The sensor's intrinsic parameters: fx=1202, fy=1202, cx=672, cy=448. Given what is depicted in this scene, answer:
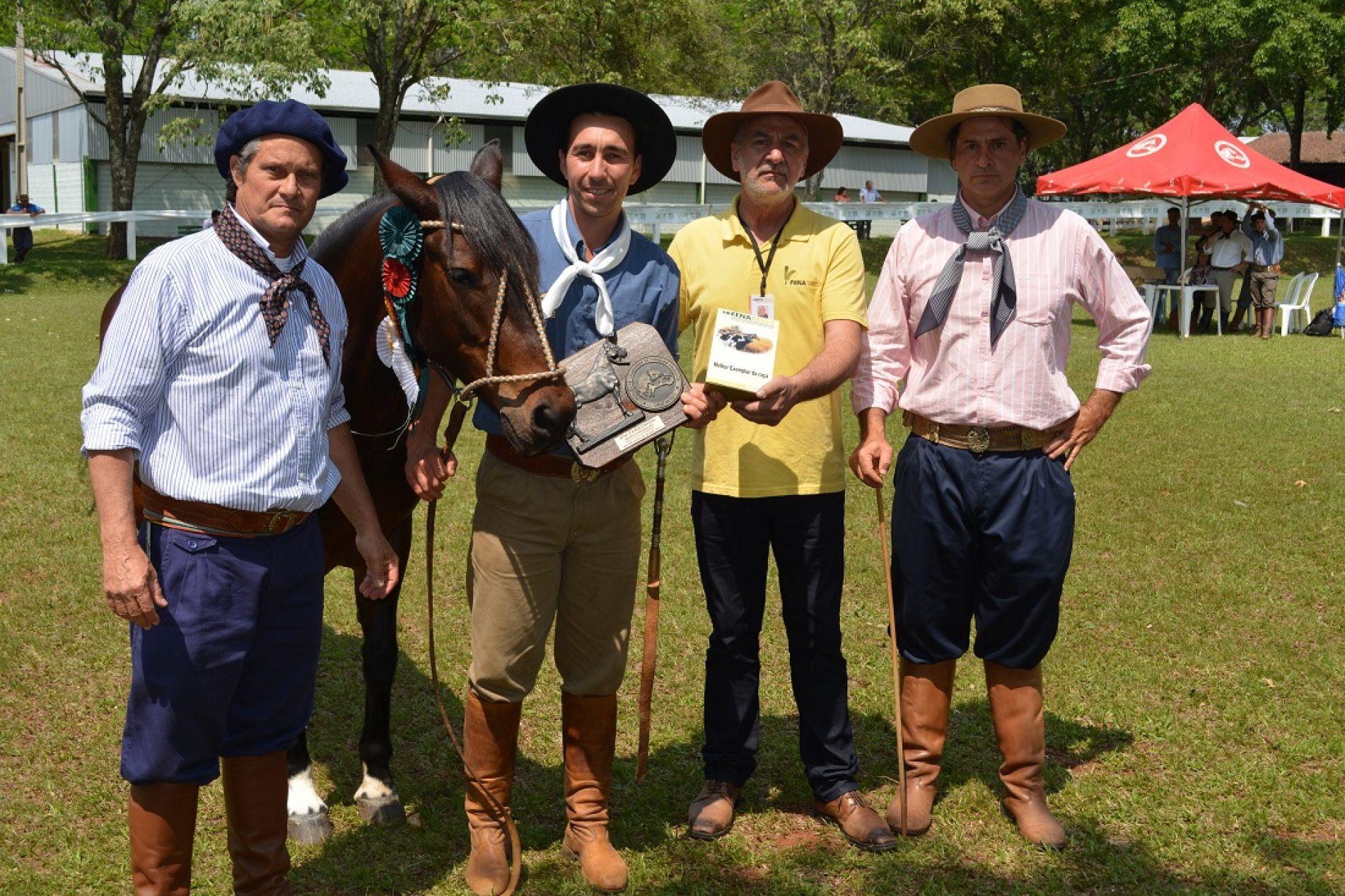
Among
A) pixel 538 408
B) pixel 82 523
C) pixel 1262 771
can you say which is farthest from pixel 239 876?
pixel 82 523

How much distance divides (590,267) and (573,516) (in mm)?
737

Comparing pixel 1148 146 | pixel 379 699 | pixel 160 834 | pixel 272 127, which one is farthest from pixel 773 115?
pixel 1148 146

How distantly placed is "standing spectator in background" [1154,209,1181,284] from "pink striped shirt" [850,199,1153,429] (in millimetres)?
17932

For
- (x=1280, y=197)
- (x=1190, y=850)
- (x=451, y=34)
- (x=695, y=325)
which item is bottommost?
(x=1190, y=850)

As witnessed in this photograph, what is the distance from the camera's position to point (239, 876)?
10.6 feet

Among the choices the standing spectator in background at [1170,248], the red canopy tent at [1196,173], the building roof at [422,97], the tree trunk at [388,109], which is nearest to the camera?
the red canopy tent at [1196,173]

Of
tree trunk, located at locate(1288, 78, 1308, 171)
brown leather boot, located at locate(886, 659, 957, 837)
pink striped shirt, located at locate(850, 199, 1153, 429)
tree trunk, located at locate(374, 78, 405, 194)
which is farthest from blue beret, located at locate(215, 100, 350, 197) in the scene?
tree trunk, located at locate(1288, 78, 1308, 171)

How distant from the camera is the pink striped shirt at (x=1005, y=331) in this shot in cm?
398

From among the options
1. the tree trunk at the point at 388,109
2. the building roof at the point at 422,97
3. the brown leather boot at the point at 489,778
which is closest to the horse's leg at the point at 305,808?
the brown leather boot at the point at 489,778

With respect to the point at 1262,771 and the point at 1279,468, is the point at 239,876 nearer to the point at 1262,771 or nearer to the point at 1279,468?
the point at 1262,771

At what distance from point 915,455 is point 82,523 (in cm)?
571

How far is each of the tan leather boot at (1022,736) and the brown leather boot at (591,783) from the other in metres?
1.39

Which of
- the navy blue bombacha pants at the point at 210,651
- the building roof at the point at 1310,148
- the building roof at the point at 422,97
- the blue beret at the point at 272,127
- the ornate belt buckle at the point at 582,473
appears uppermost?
the building roof at the point at 1310,148

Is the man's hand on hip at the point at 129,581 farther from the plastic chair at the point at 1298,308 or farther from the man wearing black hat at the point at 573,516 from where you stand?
the plastic chair at the point at 1298,308
